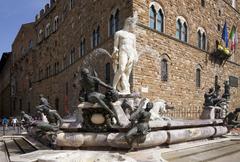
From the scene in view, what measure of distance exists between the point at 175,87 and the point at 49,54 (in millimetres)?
18126

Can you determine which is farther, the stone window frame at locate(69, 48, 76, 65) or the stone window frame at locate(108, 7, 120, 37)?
the stone window frame at locate(69, 48, 76, 65)

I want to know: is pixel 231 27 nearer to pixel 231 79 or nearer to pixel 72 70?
pixel 231 79

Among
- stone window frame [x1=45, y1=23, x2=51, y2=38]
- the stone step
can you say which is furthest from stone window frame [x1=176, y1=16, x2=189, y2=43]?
stone window frame [x1=45, y1=23, x2=51, y2=38]

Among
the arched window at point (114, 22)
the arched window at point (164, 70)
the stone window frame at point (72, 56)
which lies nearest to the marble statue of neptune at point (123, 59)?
the arched window at point (114, 22)

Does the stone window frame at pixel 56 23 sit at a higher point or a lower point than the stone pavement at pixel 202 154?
higher

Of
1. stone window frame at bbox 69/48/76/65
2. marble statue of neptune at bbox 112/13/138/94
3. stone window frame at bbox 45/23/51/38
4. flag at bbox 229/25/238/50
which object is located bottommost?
marble statue of neptune at bbox 112/13/138/94

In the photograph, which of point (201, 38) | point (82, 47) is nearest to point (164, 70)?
point (201, 38)

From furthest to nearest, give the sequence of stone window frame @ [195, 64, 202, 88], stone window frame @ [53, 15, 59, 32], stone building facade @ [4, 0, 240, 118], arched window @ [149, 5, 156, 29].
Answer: stone window frame @ [53, 15, 59, 32], stone window frame @ [195, 64, 202, 88], arched window @ [149, 5, 156, 29], stone building facade @ [4, 0, 240, 118]

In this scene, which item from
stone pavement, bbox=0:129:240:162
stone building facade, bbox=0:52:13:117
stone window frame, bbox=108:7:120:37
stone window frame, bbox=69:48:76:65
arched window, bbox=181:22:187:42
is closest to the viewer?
stone pavement, bbox=0:129:240:162

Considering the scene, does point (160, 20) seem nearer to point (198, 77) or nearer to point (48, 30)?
point (198, 77)

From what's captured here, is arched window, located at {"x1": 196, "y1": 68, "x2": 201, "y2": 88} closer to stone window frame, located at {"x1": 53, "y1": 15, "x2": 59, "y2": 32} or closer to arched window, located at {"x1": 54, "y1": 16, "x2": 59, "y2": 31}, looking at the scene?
stone window frame, located at {"x1": 53, "y1": 15, "x2": 59, "y2": 32}

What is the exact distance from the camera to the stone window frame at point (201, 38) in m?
19.8

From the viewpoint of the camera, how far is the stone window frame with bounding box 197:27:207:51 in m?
19.8

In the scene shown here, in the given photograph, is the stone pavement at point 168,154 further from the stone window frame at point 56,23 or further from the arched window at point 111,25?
the stone window frame at point 56,23
